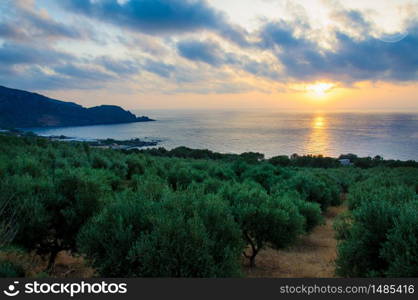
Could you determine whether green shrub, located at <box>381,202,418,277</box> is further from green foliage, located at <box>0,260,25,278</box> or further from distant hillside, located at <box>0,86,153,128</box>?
distant hillside, located at <box>0,86,153,128</box>

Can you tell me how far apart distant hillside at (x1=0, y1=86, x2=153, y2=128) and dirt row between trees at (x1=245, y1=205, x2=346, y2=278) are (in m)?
150

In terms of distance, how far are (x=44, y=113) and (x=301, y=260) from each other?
171 m

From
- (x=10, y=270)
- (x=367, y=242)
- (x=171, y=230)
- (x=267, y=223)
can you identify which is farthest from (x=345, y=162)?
(x=10, y=270)

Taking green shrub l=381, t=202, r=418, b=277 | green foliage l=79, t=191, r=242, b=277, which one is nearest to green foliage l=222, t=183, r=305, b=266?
green foliage l=79, t=191, r=242, b=277

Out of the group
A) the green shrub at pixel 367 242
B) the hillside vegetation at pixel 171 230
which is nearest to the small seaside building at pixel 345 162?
the hillside vegetation at pixel 171 230

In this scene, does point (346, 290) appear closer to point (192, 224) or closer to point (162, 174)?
point (192, 224)

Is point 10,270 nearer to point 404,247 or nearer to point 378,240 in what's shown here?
point 404,247

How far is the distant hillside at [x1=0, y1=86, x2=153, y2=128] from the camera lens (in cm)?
14675

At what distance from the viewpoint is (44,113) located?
15812 centimetres

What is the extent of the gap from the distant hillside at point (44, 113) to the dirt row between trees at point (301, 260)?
150088 millimetres

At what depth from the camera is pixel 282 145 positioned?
84.5 metres

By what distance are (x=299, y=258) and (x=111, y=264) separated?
873cm

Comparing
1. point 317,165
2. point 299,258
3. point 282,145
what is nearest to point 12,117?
point 282,145

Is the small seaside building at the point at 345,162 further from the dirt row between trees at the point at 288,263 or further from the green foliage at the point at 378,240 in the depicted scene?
the green foliage at the point at 378,240
